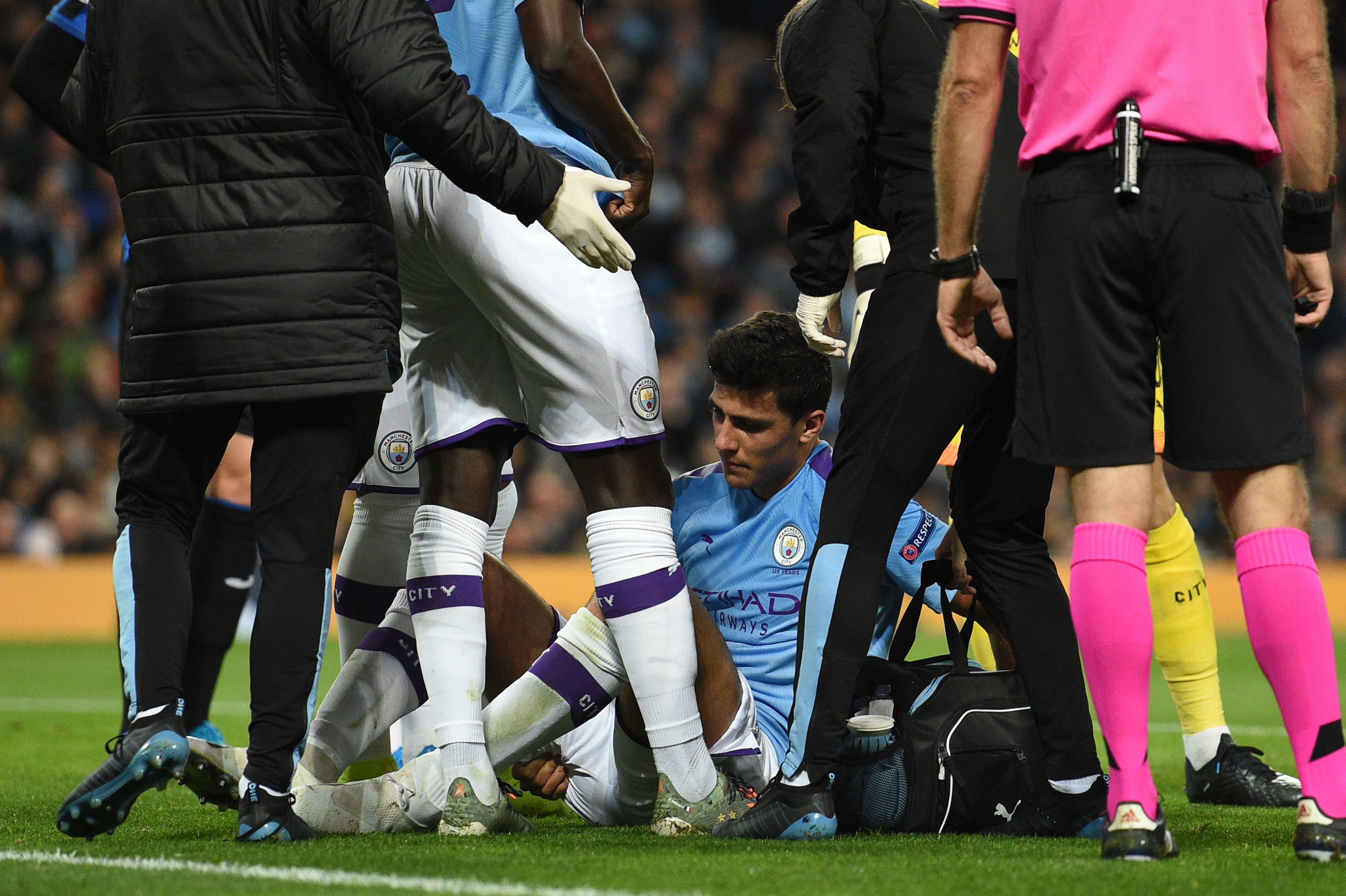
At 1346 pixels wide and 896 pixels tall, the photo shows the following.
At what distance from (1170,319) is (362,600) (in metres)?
2.03

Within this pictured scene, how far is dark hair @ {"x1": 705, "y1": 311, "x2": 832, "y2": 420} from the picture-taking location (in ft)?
11.1

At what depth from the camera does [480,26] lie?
10.5ft

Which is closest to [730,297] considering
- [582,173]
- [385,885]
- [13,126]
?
[13,126]

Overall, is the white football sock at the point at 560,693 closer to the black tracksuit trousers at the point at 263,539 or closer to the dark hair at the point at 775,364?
the black tracksuit trousers at the point at 263,539

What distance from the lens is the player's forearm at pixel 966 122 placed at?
2559 mm

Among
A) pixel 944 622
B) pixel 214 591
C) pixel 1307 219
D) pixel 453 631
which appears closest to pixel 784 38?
pixel 1307 219

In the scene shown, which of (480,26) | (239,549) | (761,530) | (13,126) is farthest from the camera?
(13,126)

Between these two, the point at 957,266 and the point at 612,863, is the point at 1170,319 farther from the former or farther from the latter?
Result: the point at 612,863

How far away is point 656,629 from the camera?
305 cm

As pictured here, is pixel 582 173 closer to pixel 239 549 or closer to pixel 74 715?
pixel 239 549

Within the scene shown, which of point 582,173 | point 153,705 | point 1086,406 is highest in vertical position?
point 582,173

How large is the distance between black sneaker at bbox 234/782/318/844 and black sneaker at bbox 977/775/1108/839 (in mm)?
1305

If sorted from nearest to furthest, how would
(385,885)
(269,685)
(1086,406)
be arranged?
1. (385,885)
2. (1086,406)
3. (269,685)

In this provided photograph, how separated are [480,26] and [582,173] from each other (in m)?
0.55
